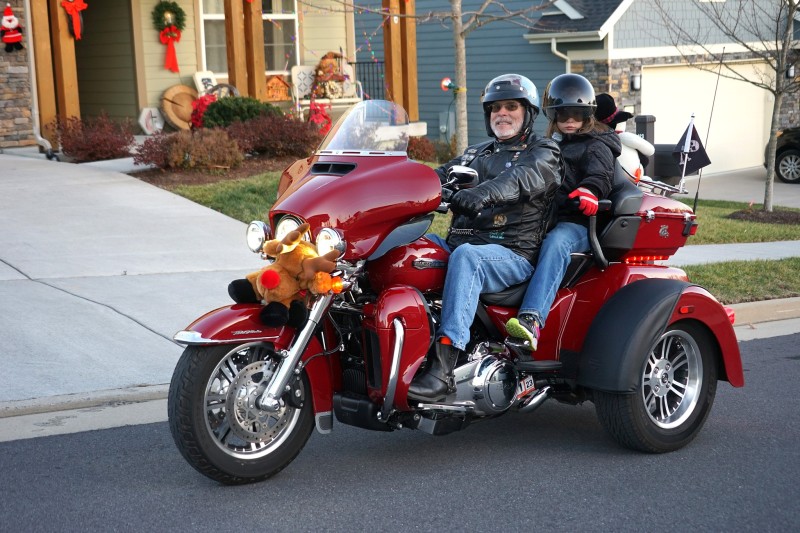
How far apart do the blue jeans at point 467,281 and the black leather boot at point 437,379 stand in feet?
0.27

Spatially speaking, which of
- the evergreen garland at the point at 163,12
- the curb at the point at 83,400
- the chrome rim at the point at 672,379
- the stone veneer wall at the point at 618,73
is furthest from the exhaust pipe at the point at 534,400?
the stone veneer wall at the point at 618,73

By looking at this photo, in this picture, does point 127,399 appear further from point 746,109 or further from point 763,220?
point 746,109

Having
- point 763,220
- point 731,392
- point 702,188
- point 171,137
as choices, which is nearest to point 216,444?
point 731,392

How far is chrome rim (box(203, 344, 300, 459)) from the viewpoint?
15.3 feet

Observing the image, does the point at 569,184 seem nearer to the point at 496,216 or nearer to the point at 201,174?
the point at 496,216

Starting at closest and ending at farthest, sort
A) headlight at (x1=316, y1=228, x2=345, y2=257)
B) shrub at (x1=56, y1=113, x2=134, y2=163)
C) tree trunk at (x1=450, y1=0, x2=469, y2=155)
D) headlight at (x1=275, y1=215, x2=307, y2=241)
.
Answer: headlight at (x1=316, y1=228, x2=345, y2=257) → headlight at (x1=275, y1=215, x2=307, y2=241) → tree trunk at (x1=450, y1=0, x2=469, y2=155) → shrub at (x1=56, y1=113, x2=134, y2=163)

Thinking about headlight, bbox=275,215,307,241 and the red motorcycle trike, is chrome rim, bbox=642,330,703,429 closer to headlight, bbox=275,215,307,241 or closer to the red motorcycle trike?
the red motorcycle trike

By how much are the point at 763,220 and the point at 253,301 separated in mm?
11471

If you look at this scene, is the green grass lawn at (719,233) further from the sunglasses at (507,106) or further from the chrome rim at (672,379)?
the sunglasses at (507,106)

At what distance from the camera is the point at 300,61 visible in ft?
68.4

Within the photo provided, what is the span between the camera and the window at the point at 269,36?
1998cm

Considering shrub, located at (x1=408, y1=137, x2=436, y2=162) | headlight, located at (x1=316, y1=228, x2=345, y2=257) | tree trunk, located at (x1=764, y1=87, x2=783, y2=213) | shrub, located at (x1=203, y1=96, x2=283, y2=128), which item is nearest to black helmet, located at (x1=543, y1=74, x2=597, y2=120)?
headlight, located at (x1=316, y1=228, x2=345, y2=257)

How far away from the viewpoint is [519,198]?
16.7ft

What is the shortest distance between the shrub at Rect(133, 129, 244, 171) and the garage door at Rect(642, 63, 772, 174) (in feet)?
34.5
